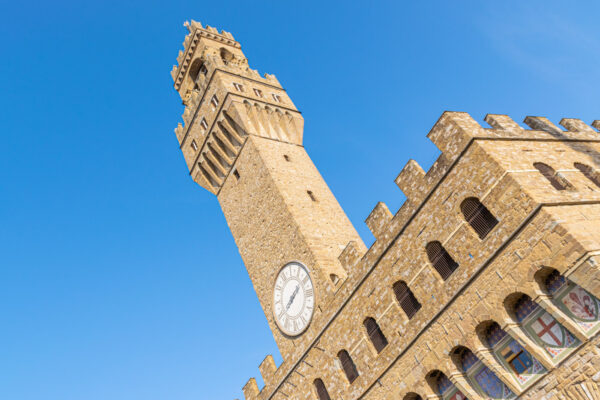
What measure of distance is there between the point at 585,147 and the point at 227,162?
1433 cm

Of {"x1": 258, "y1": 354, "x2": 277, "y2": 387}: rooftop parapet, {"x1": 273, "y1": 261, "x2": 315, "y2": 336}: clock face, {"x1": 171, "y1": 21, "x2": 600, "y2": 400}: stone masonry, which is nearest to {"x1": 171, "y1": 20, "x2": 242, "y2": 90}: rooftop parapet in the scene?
{"x1": 171, "y1": 21, "x2": 600, "y2": 400}: stone masonry

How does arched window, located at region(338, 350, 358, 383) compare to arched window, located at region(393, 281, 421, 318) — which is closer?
arched window, located at region(393, 281, 421, 318)

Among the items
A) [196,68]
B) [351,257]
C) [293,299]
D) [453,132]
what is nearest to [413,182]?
[453,132]

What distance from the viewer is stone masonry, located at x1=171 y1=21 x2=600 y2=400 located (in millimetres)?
10492

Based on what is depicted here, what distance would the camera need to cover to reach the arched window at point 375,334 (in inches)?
562

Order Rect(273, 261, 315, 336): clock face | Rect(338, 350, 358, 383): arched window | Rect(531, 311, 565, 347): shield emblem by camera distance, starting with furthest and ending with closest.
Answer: Rect(273, 261, 315, 336): clock face → Rect(338, 350, 358, 383): arched window → Rect(531, 311, 565, 347): shield emblem

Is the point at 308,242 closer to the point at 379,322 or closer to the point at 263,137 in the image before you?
the point at 379,322

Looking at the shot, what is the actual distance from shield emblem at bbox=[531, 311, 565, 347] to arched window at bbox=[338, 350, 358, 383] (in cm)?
584

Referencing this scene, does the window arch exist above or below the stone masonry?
below

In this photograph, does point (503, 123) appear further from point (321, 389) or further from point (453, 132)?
point (321, 389)

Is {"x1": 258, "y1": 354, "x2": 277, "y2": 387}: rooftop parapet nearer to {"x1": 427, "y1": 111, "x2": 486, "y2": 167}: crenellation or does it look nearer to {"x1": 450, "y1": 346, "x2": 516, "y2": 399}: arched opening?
{"x1": 450, "y1": 346, "x2": 516, "y2": 399}: arched opening

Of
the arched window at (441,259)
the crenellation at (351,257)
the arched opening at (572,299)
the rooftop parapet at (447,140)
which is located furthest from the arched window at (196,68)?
the arched opening at (572,299)

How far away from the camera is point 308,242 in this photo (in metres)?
17.2

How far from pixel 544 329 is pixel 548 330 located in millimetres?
84
